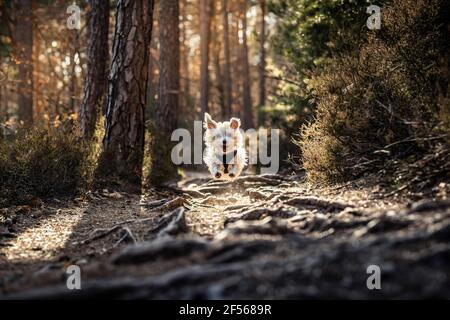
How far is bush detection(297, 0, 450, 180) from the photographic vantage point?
22.2 feet

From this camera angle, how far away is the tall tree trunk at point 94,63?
39.9 feet

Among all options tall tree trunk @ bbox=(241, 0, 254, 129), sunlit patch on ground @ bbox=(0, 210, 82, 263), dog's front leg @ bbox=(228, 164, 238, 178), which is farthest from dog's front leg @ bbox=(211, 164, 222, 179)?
tall tree trunk @ bbox=(241, 0, 254, 129)

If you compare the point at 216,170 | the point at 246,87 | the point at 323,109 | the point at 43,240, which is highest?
the point at 246,87

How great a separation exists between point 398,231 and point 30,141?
6.79m

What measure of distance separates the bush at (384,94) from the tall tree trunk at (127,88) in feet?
12.7

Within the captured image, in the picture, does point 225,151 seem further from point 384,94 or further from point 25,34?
point 25,34

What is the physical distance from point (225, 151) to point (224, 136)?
0.36 metres

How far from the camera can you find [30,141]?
8.54 metres

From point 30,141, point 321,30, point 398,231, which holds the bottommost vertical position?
point 398,231

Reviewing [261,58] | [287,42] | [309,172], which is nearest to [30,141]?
[309,172]

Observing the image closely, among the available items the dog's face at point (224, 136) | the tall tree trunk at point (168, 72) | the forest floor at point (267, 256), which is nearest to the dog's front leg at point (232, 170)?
the dog's face at point (224, 136)

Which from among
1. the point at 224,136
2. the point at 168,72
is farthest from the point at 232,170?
the point at 168,72

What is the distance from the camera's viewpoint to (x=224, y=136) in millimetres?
10406
